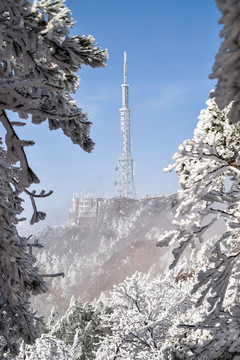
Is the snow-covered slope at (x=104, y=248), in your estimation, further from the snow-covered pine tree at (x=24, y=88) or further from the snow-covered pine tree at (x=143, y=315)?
the snow-covered pine tree at (x=24, y=88)

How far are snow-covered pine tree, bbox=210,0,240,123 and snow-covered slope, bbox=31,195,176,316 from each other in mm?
85229

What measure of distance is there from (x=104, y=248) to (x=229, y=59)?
113513mm

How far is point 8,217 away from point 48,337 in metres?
Answer: 8.51

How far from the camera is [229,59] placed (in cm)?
141

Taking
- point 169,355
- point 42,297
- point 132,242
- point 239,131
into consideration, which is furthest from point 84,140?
point 132,242

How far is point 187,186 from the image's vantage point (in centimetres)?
464

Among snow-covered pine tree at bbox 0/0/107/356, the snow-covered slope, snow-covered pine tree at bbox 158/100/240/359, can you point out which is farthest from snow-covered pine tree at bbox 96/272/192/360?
the snow-covered slope

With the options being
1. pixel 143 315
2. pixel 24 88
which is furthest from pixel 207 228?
pixel 143 315

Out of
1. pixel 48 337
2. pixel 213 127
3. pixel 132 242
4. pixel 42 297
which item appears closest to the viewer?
pixel 213 127

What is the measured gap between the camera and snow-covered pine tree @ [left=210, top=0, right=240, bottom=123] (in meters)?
1.39

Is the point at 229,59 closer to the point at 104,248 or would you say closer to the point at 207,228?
the point at 207,228

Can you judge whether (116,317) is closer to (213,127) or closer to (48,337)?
(48,337)

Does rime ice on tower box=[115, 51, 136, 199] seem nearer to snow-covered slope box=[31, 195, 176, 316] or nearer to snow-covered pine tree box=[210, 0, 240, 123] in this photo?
snow-covered slope box=[31, 195, 176, 316]

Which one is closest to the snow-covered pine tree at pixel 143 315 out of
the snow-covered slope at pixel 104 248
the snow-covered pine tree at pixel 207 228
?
the snow-covered pine tree at pixel 207 228
